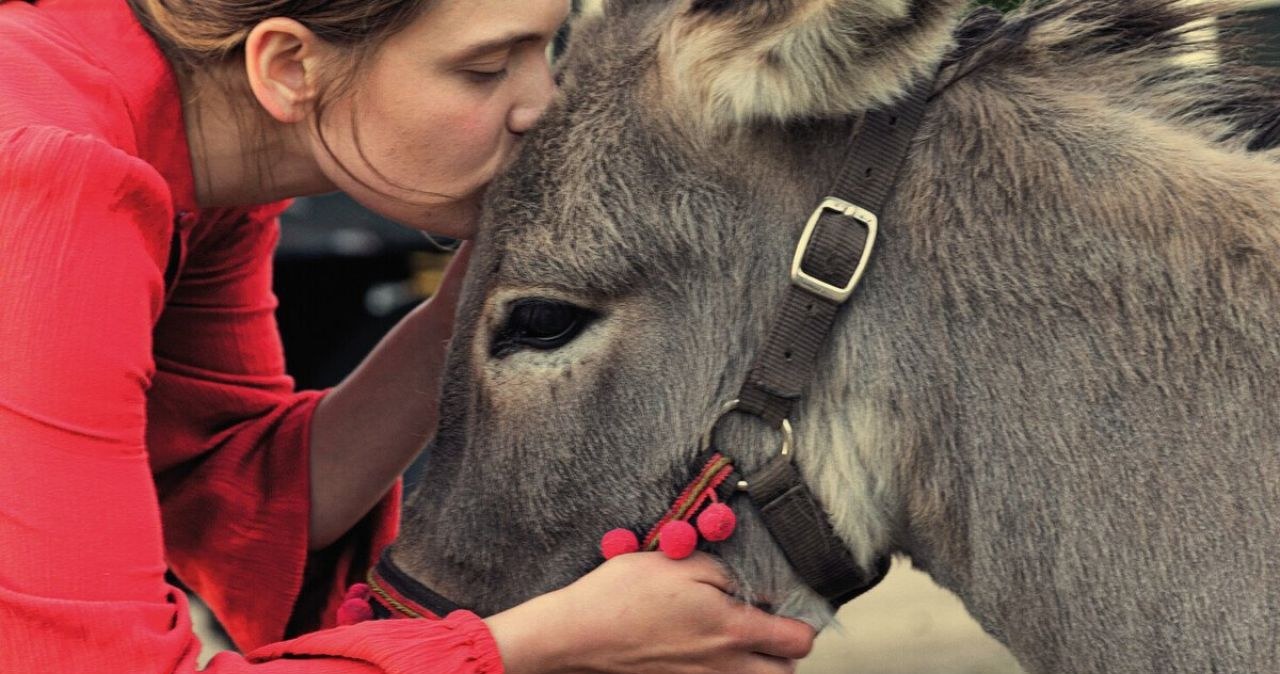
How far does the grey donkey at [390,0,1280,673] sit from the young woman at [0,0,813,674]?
0.43ft

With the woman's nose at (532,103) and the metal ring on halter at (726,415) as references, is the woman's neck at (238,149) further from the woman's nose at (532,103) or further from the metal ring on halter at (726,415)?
the metal ring on halter at (726,415)

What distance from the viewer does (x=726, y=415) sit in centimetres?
203

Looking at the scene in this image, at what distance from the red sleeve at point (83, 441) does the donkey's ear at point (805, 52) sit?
778mm

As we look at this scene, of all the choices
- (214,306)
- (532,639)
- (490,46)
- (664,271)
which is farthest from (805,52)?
(214,306)

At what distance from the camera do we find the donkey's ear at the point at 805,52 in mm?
1857

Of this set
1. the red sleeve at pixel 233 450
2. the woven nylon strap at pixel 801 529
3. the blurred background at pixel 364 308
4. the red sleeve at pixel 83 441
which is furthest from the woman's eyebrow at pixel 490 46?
the blurred background at pixel 364 308

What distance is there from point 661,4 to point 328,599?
147cm

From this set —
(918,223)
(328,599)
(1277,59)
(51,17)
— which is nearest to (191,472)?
(328,599)

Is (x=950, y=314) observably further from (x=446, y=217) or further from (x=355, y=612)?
(x=355, y=612)

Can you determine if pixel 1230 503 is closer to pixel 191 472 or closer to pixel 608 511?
pixel 608 511

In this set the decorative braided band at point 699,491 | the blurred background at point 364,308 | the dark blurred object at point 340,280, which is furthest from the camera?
the dark blurred object at point 340,280

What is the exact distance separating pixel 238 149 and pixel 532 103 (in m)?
0.50

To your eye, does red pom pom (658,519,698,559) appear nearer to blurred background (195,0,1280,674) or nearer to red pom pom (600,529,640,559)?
red pom pom (600,529,640,559)

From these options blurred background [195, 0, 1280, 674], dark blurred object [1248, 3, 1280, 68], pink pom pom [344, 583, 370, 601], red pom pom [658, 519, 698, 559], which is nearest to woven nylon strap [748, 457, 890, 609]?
red pom pom [658, 519, 698, 559]
